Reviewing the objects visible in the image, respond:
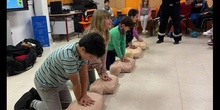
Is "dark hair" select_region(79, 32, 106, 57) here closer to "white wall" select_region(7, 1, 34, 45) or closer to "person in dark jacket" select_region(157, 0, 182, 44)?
"white wall" select_region(7, 1, 34, 45)

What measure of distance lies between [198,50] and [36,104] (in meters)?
3.13

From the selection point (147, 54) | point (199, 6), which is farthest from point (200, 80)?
point (199, 6)

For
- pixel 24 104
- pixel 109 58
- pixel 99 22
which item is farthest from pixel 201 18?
pixel 24 104

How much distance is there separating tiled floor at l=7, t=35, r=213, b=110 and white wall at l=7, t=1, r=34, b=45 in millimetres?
915

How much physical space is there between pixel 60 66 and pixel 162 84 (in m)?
1.40

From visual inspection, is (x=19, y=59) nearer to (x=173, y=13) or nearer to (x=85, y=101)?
(x=85, y=101)

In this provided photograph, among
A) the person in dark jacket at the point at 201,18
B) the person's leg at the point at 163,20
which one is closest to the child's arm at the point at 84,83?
the person's leg at the point at 163,20

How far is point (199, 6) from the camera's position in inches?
193

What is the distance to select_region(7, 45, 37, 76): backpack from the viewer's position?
267 cm

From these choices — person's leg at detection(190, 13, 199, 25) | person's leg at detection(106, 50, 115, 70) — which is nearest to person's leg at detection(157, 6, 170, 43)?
person's leg at detection(190, 13, 199, 25)

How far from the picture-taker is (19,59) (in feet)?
9.43

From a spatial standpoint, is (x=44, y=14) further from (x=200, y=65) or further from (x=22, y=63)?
(x=200, y=65)

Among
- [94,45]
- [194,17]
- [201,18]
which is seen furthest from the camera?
[194,17]

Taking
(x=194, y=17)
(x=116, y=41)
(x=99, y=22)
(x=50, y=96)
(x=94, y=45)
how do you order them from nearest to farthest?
(x=94, y=45) < (x=50, y=96) < (x=99, y=22) < (x=116, y=41) < (x=194, y=17)
